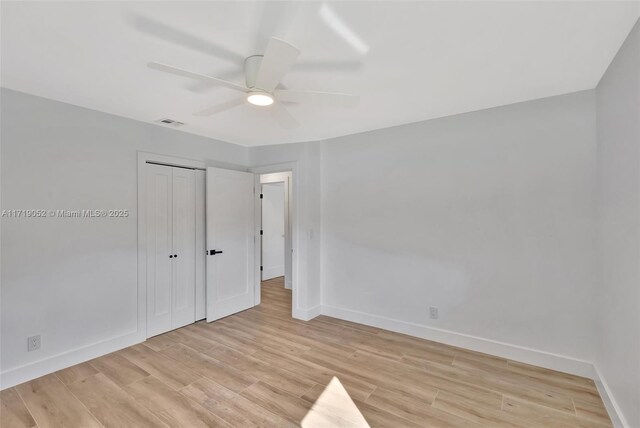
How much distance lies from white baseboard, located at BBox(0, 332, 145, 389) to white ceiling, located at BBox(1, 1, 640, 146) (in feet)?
7.81

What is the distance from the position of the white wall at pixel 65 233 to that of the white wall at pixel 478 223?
8.17 feet

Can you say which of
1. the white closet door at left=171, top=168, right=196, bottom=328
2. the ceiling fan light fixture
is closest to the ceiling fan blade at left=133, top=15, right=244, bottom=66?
the ceiling fan light fixture

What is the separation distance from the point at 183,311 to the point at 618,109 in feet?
15.1

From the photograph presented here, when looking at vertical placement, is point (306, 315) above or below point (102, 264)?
below

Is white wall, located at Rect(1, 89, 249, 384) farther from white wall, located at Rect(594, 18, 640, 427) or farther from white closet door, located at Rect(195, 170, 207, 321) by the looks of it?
white wall, located at Rect(594, 18, 640, 427)

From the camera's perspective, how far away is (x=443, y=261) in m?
3.17

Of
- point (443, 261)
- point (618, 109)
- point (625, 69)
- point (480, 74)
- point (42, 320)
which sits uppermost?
point (480, 74)

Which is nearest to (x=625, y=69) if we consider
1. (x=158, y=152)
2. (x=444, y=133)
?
(x=444, y=133)

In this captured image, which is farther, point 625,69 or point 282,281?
point 282,281

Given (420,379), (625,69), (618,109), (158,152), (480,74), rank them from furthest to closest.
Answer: (158,152) → (420,379) → (480,74) → (618,109) → (625,69)

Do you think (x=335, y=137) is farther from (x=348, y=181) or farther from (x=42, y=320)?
(x=42, y=320)

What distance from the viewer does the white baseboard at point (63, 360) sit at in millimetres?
2418

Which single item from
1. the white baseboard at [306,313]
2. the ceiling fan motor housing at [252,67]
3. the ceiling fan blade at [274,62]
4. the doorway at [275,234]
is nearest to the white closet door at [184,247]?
the white baseboard at [306,313]

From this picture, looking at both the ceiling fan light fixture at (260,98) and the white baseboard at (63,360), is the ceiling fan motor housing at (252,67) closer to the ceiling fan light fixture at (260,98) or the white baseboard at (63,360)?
the ceiling fan light fixture at (260,98)
